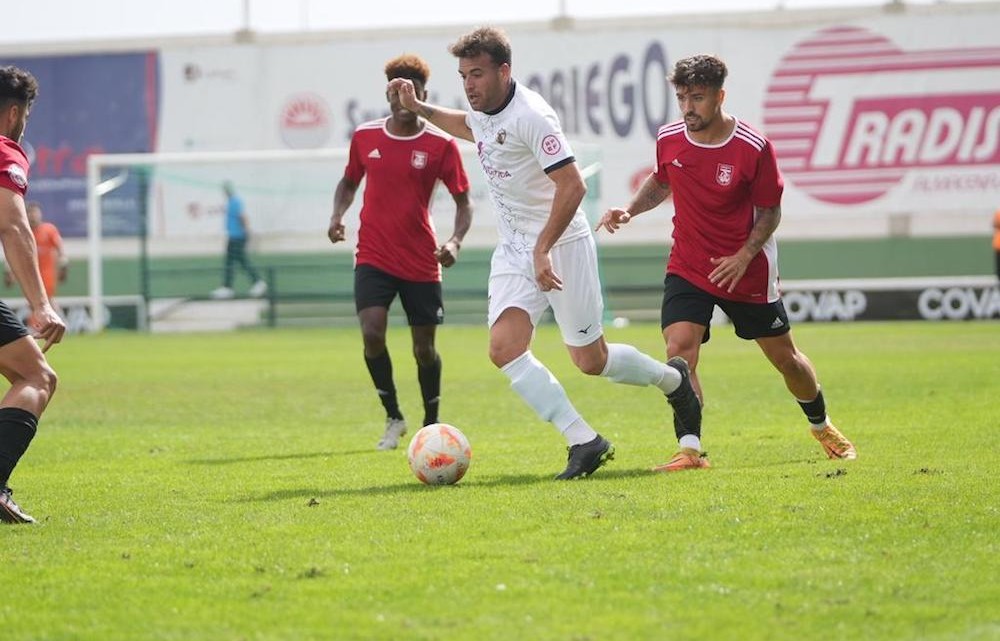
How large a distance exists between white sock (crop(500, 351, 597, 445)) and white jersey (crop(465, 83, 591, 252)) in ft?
2.06

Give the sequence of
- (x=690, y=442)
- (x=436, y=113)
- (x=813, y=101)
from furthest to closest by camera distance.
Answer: (x=813, y=101)
(x=436, y=113)
(x=690, y=442)

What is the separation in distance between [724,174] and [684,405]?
1.29 metres

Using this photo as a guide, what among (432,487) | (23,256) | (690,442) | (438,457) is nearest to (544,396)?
(438,457)

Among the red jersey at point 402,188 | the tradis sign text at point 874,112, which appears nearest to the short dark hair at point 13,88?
the red jersey at point 402,188

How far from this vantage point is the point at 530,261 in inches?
339

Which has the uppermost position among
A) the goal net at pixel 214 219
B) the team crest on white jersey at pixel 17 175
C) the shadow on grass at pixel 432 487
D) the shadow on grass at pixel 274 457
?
the team crest on white jersey at pixel 17 175

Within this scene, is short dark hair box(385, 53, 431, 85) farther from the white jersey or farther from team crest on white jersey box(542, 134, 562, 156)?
team crest on white jersey box(542, 134, 562, 156)

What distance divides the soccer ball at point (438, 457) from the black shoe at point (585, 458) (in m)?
0.53

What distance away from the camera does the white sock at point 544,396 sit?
8.59m

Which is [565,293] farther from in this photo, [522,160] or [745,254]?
[745,254]

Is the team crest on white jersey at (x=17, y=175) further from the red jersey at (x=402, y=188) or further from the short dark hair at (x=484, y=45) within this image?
the red jersey at (x=402, y=188)

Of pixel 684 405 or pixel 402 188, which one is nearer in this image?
pixel 684 405

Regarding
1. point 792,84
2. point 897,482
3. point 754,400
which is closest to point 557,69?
point 792,84

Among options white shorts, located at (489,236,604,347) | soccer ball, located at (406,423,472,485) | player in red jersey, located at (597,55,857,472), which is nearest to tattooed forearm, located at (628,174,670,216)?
player in red jersey, located at (597,55,857,472)
